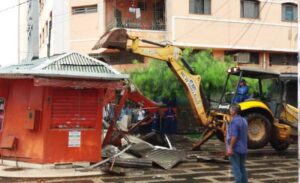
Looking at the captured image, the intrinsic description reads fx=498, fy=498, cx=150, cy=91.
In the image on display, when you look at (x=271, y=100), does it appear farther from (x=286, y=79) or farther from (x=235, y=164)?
(x=235, y=164)

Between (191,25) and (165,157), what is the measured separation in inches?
608

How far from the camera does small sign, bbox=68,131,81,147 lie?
13164 millimetres

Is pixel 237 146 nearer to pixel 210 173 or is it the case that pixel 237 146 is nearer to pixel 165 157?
pixel 210 173

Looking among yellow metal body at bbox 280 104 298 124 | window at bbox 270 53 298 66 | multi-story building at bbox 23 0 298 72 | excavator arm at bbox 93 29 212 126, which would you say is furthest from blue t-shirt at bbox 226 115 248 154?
window at bbox 270 53 298 66

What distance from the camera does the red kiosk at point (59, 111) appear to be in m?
12.9

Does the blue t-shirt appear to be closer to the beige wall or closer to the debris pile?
the debris pile

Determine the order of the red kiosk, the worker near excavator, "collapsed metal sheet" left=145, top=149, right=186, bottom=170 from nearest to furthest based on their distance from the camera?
the red kiosk < "collapsed metal sheet" left=145, top=149, right=186, bottom=170 < the worker near excavator

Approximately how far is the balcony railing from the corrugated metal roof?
15.3 meters

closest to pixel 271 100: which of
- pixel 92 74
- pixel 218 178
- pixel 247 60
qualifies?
pixel 218 178

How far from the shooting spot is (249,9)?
99.6 feet

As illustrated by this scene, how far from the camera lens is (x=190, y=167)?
13547 mm

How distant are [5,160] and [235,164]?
702 cm

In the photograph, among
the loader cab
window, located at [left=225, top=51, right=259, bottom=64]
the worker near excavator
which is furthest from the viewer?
window, located at [left=225, top=51, right=259, bottom=64]

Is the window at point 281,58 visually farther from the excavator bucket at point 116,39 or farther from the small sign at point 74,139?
the small sign at point 74,139
